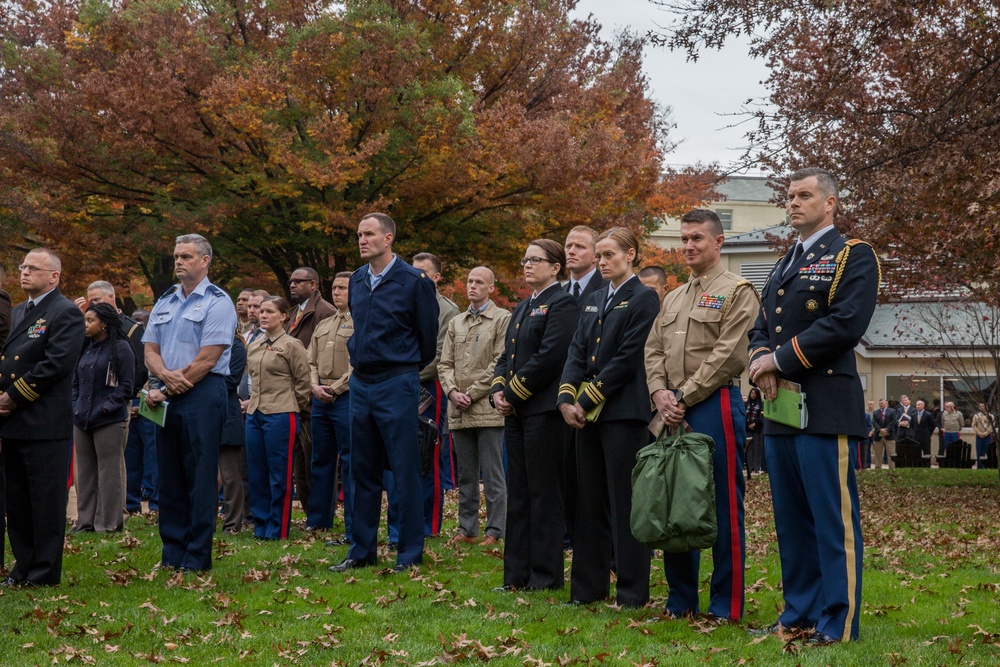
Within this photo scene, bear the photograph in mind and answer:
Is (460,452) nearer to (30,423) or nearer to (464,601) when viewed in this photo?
(464,601)

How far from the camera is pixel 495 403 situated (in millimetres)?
7789

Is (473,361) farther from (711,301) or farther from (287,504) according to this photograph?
(711,301)

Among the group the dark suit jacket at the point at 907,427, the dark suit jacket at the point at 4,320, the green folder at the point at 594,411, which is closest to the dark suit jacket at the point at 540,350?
the green folder at the point at 594,411

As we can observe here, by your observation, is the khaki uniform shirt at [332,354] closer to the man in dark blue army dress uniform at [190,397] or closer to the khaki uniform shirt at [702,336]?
the man in dark blue army dress uniform at [190,397]

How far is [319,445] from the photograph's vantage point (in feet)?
33.9

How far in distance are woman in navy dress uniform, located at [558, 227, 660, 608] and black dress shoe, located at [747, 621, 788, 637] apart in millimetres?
883

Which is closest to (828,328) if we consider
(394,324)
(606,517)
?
(606,517)

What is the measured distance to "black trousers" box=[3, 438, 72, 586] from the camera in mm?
7711

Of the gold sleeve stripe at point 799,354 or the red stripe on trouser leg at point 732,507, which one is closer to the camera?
the gold sleeve stripe at point 799,354

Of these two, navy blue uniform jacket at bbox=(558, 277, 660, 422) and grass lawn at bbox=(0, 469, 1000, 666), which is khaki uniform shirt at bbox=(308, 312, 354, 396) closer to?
grass lawn at bbox=(0, 469, 1000, 666)

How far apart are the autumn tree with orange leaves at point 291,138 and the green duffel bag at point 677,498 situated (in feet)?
41.6

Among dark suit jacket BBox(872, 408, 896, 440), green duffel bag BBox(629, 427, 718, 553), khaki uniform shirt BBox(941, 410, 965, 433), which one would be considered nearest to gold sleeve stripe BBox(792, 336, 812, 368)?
green duffel bag BBox(629, 427, 718, 553)

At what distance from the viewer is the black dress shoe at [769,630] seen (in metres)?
6.01

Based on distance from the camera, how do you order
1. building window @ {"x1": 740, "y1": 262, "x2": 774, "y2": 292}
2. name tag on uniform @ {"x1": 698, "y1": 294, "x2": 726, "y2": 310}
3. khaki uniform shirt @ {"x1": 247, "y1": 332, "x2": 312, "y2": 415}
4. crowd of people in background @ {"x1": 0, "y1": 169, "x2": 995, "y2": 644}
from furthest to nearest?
building window @ {"x1": 740, "y1": 262, "x2": 774, "y2": 292} < khaki uniform shirt @ {"x1": 247, "y1": 332, "x2": 312, "y2": 415} < name tag on uniform @ {"x1": 698, "y1": 294, "x2": 726, "y2": 310} < crowd of people in background @ {"x1": 0, "y1": 169, "x2": 995, "y2": 644}
